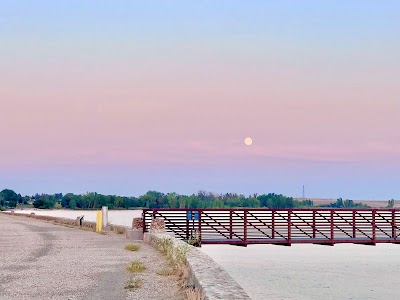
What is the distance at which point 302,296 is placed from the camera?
43.6 meters

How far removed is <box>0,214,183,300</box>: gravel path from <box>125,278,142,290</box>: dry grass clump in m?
0.10

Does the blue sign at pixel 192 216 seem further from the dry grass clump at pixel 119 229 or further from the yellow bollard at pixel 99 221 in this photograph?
the yellow bollard at pixel 99 221

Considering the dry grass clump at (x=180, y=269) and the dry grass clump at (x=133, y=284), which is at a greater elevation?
the dry grass clump at (x=180, y=269)

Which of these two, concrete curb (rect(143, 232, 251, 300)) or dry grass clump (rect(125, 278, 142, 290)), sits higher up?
concrete curb (rect(143, 232, 251, 300))

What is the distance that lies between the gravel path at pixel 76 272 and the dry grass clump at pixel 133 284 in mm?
104

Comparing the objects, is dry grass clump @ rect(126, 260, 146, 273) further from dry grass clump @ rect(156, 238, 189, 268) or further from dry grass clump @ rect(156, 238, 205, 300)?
dry grass clump @ rect(156, 238, 189, 268)

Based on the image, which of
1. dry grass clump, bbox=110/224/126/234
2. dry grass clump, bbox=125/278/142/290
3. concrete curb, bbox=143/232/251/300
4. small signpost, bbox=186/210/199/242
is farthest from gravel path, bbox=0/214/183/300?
small signpost, bbox=186/210/199/242

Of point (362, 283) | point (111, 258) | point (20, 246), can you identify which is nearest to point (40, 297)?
point (111, 258)

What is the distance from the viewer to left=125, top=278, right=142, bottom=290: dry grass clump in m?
13.4

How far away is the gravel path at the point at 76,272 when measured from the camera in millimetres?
12805

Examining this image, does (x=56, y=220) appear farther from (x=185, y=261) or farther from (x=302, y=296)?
(x=185, y=261)

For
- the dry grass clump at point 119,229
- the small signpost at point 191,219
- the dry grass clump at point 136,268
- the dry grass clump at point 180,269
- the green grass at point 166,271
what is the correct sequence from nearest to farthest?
the dry grass clump at point 180,269
the green grass at point 166,271
the dry grass clump at point 136,268
the dry grass clump at point 119,229
the small signpost at point 191,219

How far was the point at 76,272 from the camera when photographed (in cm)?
1609

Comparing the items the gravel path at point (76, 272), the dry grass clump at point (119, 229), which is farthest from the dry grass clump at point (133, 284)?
the dry grass clump at point (119, 229)
